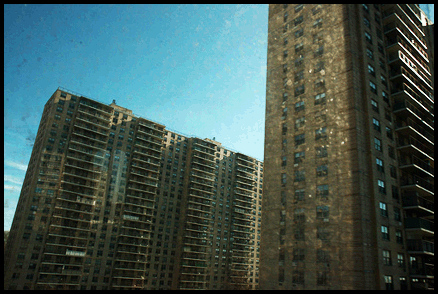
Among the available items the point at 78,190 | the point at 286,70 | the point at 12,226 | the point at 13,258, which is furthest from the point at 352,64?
the point at 12,226

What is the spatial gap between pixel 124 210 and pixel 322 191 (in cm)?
4534

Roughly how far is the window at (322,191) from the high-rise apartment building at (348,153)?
9cm

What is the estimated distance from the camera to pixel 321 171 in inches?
1134

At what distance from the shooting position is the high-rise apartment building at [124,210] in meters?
55.2

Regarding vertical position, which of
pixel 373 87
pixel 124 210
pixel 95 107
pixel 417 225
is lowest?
pixel 417 225

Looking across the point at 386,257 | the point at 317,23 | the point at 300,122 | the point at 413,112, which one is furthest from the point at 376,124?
the point at 317,23

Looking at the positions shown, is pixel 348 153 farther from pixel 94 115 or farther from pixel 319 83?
pixel 94 115

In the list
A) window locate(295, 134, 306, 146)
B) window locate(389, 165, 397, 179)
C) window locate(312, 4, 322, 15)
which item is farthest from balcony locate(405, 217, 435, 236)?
window locate(312, 4, 322, 15)

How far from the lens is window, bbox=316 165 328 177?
2850cm

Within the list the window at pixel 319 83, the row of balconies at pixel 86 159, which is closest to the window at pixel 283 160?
the window at pixel 319 83

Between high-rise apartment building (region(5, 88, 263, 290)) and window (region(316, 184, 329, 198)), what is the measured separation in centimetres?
4432

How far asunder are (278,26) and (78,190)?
145ft

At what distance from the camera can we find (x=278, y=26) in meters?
39.3

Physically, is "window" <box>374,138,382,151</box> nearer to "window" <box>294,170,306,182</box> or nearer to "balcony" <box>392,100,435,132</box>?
"balcony" <box>392,100,435,132</box>
